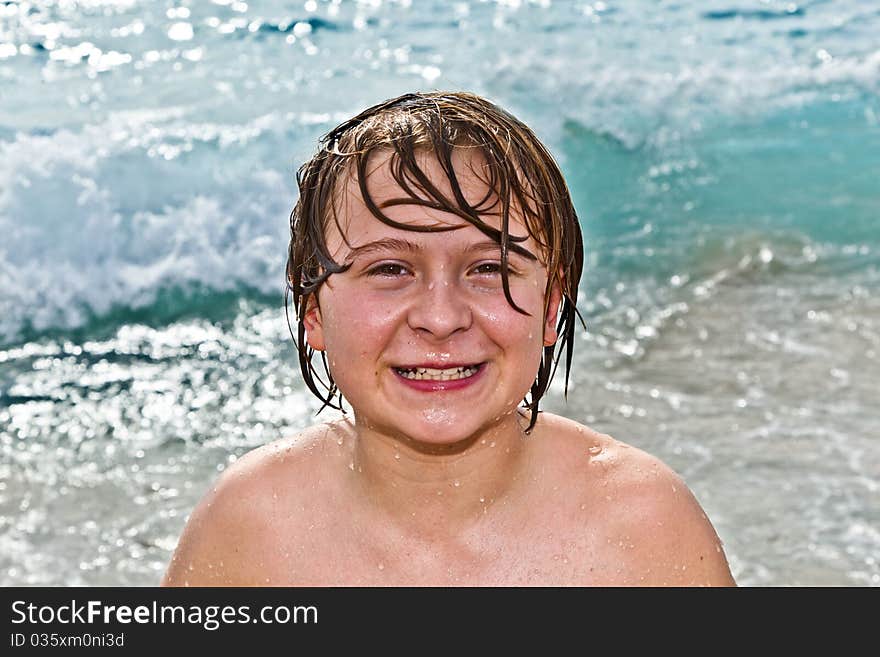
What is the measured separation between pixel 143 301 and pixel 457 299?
5474 millimetres

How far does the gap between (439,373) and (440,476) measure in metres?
0.32

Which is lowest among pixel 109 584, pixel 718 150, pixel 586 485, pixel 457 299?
pixel 109 584

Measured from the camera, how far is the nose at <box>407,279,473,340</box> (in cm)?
204

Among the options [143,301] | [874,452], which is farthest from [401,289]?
[143,301]

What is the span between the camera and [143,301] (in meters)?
7.20

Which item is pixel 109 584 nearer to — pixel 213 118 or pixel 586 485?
pixel 586 485

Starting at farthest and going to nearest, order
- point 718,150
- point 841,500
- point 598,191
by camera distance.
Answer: point 718,150, point 598,191, point 841,500

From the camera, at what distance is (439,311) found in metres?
2.04

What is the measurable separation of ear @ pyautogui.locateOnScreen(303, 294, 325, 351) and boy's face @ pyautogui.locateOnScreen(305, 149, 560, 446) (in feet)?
0.44

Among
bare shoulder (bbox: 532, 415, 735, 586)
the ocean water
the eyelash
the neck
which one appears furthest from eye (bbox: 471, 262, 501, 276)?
the ocean water

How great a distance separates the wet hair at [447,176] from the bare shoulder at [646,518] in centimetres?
40

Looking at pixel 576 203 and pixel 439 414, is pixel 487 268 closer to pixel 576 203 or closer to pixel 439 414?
pixel 439 414

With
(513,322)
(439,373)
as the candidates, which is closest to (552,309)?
(513,322)

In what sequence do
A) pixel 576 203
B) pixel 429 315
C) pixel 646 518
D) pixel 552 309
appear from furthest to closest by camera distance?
1. pixel 576 203
2. pixel 646 518
3. pixel 552 309
4. pixel 429 315
